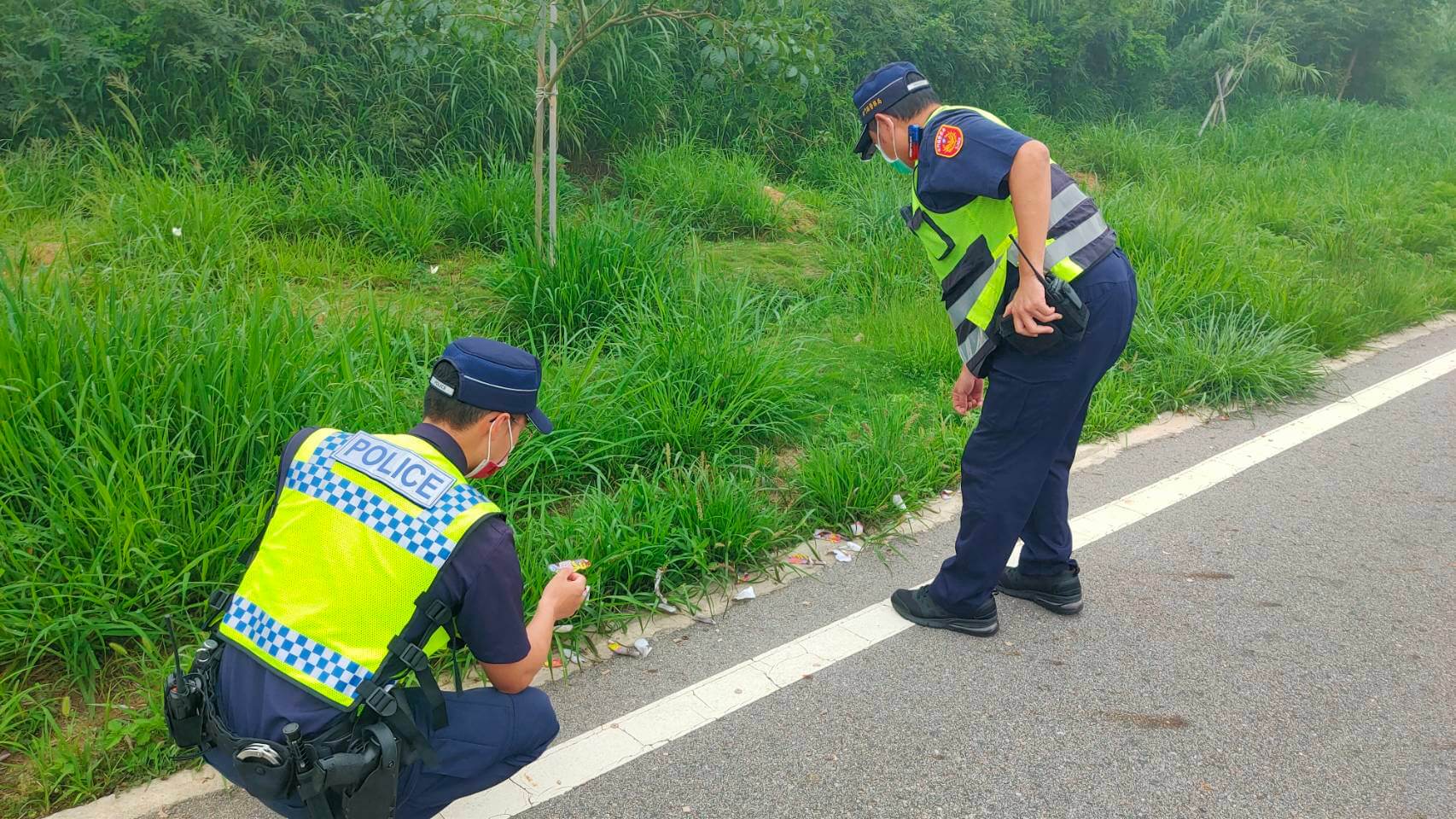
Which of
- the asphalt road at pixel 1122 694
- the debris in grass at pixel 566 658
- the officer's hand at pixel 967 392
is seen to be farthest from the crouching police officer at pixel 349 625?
the officer's hand at pixel 967 392

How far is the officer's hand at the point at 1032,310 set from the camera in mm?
2947

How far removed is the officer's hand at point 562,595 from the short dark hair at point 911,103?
67.4 inches

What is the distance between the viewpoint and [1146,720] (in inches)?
115

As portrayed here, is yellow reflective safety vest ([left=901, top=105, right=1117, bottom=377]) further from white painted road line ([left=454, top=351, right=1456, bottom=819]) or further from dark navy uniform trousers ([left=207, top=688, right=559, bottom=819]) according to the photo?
dark navy uniform trousers ([left=207, top=688, right=559, bottom=819])

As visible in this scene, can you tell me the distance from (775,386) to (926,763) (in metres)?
2.16

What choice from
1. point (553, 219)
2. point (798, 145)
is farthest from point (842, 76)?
point (553, 219)

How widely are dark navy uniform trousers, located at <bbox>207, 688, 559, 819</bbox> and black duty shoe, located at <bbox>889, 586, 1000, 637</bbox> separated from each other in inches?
56.9

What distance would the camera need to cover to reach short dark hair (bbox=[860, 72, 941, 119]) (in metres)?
3.17

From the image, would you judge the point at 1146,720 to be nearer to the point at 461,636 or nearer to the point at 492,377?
the point at 461,636

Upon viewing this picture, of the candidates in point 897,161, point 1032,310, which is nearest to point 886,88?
point 897,161

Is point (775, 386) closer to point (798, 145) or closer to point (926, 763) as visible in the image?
point (926, 763)

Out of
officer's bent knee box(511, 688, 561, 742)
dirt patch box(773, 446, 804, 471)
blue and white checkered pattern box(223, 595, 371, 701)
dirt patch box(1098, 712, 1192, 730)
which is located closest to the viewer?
blue and white checkered pattern box(223, 595, 371, 701)

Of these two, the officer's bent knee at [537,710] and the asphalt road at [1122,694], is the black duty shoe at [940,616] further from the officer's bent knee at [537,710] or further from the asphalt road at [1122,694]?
the officer's bent knee at [537,710]

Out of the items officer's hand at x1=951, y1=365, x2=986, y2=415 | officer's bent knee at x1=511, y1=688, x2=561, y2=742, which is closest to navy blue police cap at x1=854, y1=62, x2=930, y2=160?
officer's hand at x1=951, y1=365, x2=986, y2=415
